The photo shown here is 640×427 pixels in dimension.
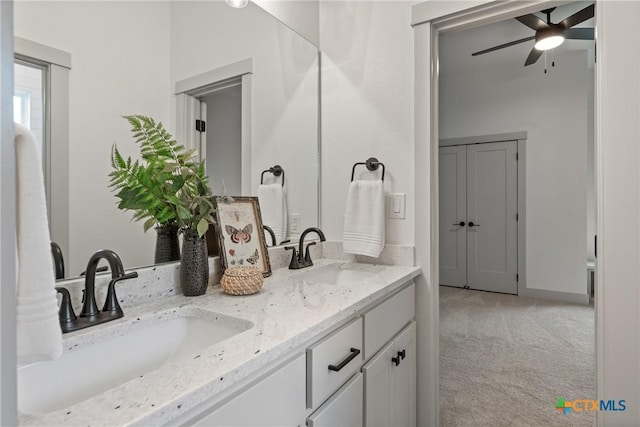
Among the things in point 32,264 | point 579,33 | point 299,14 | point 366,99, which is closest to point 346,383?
point 32,264

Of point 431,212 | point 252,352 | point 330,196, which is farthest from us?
point 330,196

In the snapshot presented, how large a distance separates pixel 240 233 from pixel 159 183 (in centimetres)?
40

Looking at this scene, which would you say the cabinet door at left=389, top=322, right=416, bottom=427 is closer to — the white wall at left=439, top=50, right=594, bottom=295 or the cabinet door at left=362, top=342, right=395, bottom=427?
the cabinet door at left=362, top=342, right=395, bottom=427

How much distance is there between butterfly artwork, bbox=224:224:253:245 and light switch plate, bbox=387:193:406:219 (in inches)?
28.7

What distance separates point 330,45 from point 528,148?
342cm

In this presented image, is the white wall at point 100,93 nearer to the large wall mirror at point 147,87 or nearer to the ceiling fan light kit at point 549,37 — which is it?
the large wall mirror at point 147,87

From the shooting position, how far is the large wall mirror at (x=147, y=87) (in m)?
0.97

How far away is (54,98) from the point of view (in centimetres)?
92

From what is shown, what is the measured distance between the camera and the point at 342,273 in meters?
1.71

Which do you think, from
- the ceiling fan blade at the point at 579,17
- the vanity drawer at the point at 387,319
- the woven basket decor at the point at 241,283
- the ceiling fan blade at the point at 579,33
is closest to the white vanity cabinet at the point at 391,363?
the vanity drawer at the point at 387,319

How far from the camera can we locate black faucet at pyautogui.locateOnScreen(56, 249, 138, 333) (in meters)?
0.82

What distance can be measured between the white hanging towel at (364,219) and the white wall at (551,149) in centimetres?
295

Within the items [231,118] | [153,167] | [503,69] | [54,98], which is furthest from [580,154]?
[54,98]

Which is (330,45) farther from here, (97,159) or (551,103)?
(551,103)
